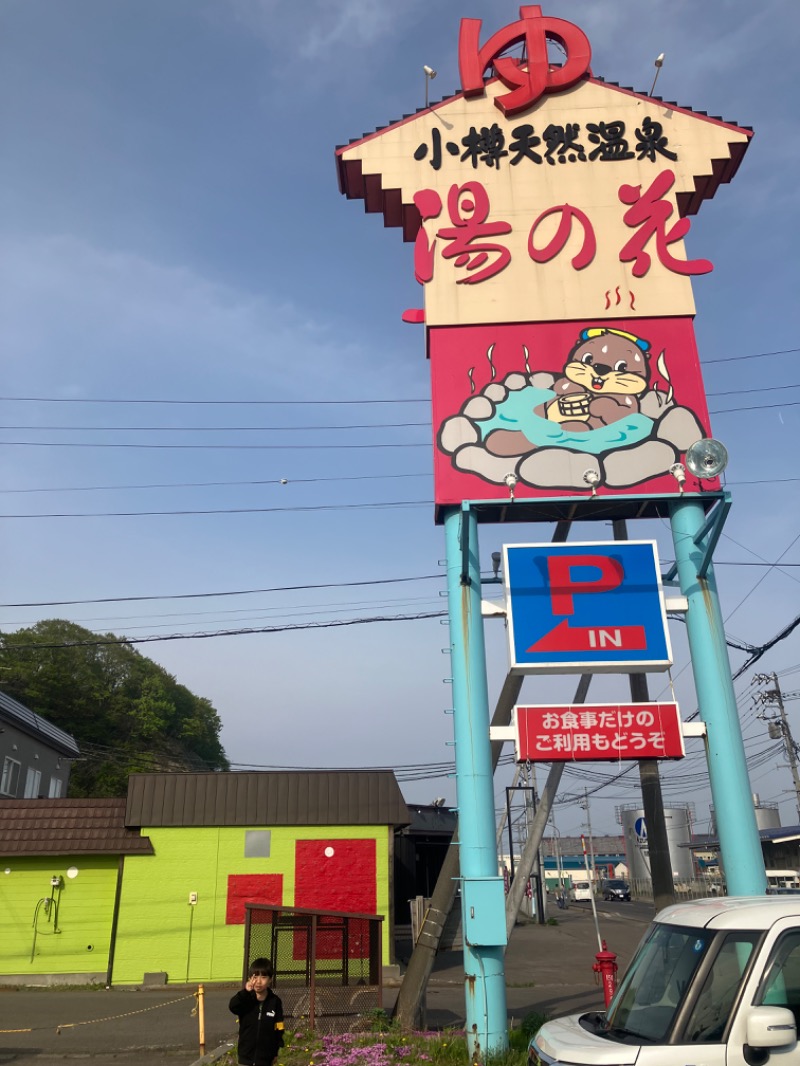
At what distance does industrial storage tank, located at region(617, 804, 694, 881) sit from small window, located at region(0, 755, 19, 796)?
3813 cm

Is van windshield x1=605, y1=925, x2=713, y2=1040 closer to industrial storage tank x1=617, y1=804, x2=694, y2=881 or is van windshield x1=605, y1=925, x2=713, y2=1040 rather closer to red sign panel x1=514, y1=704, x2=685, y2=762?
red sign panel x1=514, y1=704, x2=685, y2=762

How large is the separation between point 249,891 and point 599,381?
50.5ft

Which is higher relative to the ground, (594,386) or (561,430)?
(594,386)

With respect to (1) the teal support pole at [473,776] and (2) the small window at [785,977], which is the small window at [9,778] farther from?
(2) the small window at [785,977]

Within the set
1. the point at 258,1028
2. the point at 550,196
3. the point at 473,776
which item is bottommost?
the point at 258,1028

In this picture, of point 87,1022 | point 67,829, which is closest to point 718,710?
point 87,1022

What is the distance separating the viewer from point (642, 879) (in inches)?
2352

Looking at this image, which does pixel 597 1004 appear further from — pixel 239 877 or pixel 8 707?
pixel 8 707

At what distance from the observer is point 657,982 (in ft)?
20.0

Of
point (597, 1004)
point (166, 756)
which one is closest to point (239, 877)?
point (597, 1004)

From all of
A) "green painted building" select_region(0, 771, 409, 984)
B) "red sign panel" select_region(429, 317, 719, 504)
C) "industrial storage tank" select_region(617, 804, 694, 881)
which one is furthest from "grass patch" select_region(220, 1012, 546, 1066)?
"industrial storage tank" select_region(617, 804, 694, 881)

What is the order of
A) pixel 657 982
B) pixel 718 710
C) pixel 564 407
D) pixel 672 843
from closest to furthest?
pixel 657 982
pixel 718 710
pixel 564 407
pixel 672 843

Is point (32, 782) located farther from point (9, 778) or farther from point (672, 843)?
point (672, 843)

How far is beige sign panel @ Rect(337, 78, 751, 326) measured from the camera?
13.3m
